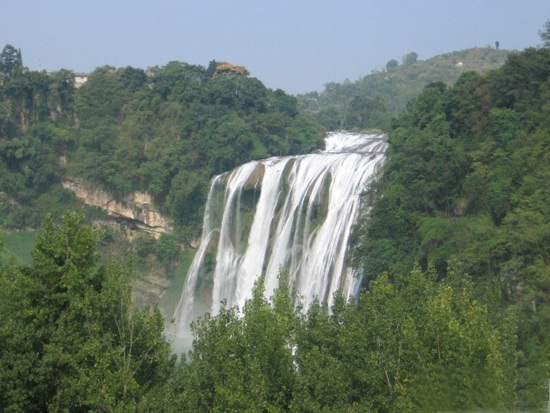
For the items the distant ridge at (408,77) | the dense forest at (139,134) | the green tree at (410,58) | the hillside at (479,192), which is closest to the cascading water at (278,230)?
the hillside at (479,192)

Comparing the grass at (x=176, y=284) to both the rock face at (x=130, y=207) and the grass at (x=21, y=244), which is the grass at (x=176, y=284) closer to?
the rock face at (x=130, y=207)

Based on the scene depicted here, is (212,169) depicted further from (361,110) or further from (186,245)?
(361,110)

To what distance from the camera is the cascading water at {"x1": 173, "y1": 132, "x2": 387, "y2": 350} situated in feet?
74.2

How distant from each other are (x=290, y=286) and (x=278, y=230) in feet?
25.4

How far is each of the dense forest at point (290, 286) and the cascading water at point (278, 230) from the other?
1044mm

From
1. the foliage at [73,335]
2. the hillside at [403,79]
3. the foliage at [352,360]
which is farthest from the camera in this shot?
the hillside at [403,79]

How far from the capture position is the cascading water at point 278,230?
22609 mm

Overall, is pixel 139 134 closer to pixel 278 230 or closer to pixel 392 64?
pixel 278 230

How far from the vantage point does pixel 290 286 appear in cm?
→ 1731

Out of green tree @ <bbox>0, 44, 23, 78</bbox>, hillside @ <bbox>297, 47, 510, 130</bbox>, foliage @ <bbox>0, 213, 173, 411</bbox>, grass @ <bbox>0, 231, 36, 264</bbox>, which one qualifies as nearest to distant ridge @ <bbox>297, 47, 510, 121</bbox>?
hillside @ <bbox>297, 47, 510, 130</bbox>

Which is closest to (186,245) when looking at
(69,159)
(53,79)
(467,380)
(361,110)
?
(69,159)

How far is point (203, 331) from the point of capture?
11.4 meters

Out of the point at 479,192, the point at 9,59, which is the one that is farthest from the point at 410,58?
the point at 479,192

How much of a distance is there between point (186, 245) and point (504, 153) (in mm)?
13155
